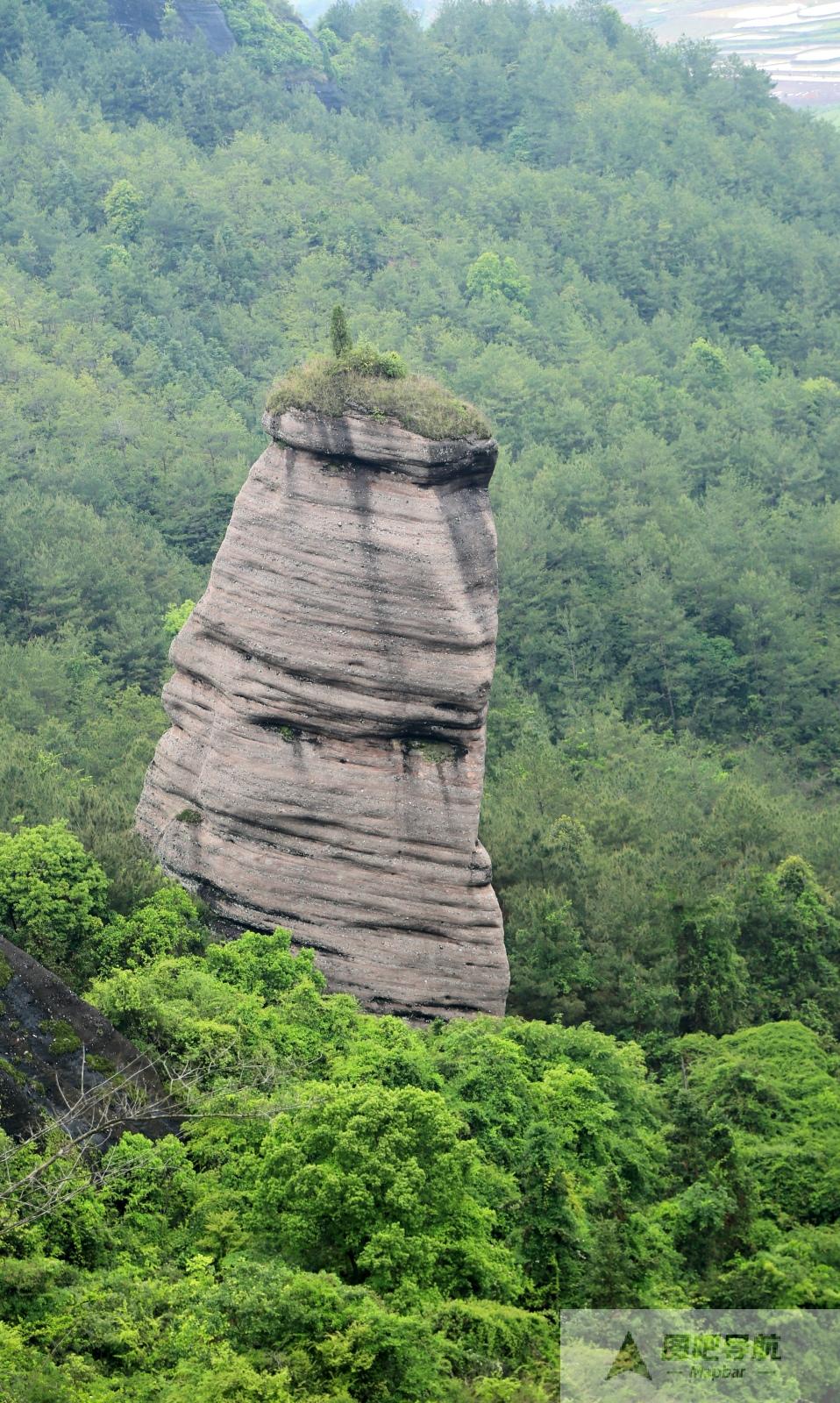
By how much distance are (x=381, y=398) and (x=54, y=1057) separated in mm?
16554

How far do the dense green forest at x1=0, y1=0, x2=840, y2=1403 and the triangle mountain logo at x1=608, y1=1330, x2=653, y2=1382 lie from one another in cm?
102

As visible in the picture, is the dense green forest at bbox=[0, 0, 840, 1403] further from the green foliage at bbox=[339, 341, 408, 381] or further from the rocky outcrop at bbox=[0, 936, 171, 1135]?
the green foliage at bbox=[339, 341, 408, 381]

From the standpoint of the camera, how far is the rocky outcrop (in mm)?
27578

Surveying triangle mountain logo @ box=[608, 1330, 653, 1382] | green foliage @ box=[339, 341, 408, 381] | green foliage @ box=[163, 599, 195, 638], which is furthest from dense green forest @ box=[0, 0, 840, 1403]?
green foliage @ box=[339, 341, 408, 381]

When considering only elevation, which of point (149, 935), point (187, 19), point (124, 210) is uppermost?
point (187, 19)

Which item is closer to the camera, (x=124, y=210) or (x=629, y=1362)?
(x=629, y=1362)

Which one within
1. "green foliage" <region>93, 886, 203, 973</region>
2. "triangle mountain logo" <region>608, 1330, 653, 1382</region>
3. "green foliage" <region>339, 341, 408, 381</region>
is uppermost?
"green foliage" <region>339, 341, 408, 381</region>

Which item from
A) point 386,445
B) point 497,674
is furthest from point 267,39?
point 386,445

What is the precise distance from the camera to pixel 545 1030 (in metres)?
35.4

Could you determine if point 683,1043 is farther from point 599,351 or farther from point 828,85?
point 828,85

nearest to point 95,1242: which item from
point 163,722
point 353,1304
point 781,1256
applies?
point 353,1304

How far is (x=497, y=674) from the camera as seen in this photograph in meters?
65.2

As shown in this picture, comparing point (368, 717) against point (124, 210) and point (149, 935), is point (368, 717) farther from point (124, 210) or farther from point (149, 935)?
point (124, 210)

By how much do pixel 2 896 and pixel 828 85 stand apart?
138631 millimetres
